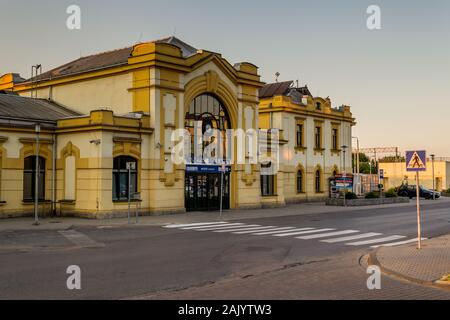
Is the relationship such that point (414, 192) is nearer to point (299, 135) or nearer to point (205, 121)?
point (299, 135)

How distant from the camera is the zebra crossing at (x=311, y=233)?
17.8 metres

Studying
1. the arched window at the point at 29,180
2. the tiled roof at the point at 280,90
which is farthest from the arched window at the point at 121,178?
the tiled roof at the point at 280,90

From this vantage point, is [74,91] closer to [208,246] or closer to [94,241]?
[94,241]

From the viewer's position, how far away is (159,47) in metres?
29.1

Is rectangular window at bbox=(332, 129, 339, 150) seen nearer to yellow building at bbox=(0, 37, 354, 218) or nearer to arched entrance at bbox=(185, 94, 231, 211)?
yellow building at bbox=(0, 37, 354, 218)

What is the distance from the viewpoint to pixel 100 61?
116ft

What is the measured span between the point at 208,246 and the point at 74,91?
20763 mm

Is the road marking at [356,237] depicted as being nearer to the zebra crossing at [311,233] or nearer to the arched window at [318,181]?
the zebra crossing at [311,233]

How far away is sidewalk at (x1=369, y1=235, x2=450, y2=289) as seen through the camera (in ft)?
34.4

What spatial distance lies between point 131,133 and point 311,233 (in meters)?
11.9

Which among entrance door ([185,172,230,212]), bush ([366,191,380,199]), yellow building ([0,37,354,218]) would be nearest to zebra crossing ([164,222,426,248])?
Result: yellow building ([0,37,354,218])

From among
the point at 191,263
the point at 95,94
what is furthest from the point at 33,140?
the point at 191,263

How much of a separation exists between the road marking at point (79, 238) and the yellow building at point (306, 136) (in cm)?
2291

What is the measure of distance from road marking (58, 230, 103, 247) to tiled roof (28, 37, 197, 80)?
43.6 feet
